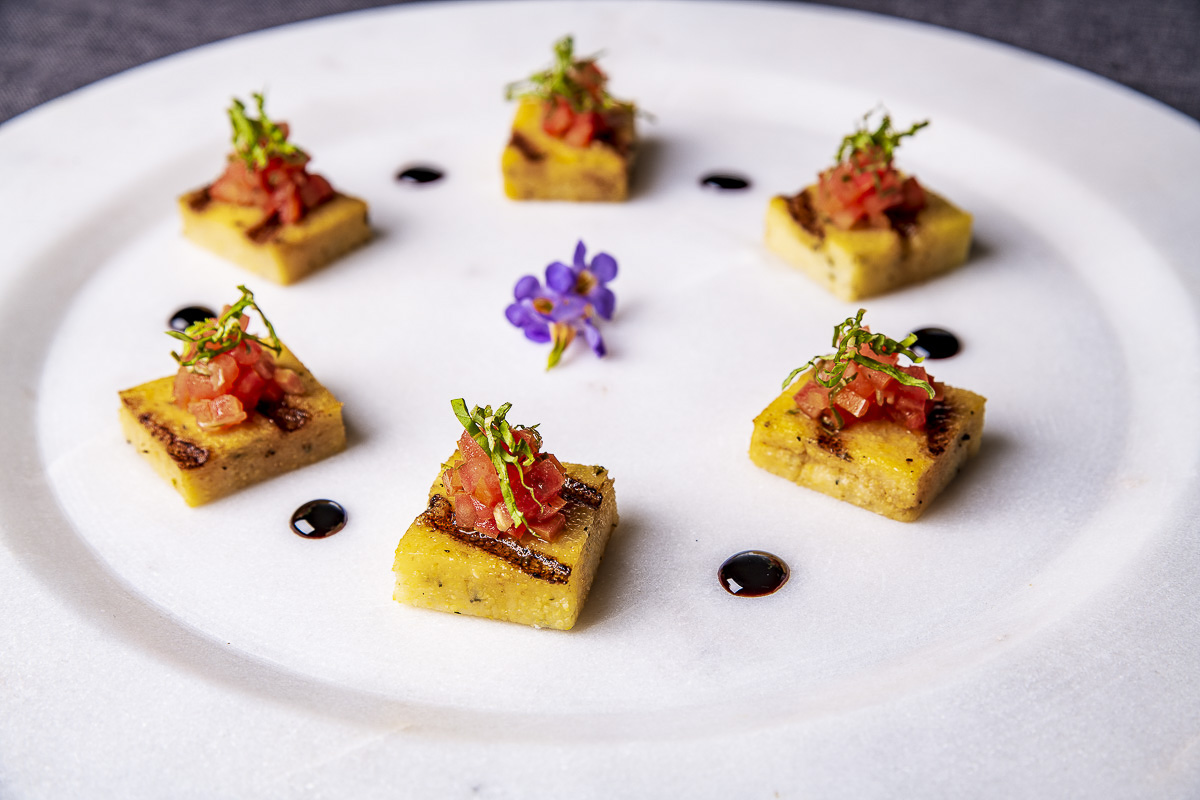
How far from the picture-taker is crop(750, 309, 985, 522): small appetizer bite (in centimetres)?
375

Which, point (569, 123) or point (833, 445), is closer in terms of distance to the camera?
point (833, 445)

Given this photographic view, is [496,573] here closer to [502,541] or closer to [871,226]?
[502,541]

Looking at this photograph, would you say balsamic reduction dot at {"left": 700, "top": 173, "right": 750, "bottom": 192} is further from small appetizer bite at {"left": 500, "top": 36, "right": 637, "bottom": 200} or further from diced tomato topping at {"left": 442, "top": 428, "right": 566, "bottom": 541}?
diced tomato topping at {"left": 442, "top": 428, "right": 566, "bottom": 541}

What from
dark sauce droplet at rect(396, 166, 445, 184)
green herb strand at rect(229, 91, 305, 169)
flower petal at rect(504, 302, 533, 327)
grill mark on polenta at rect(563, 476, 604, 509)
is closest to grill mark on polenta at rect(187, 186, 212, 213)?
green herb strand at rect(229, 91, 305, 169)

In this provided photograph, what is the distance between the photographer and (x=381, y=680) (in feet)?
11.1

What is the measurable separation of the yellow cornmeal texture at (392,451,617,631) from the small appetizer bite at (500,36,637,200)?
2346 mm

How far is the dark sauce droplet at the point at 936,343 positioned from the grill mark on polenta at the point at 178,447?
2.84m

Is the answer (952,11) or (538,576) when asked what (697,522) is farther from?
(952,11)

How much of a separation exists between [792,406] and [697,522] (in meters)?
0.54

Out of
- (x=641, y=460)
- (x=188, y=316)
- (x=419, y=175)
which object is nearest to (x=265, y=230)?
(x=188, y=316)

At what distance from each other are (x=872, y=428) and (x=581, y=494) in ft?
3.41

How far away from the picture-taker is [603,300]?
4.73 metres

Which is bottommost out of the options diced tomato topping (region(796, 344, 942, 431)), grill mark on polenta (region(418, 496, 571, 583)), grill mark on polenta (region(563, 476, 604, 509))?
grill mark on polenta (region(418, 496, 571, 583))

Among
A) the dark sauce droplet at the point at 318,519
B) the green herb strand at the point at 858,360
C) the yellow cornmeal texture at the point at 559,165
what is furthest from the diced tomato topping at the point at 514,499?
the yellow cornmeal texture at the point at 559,165
